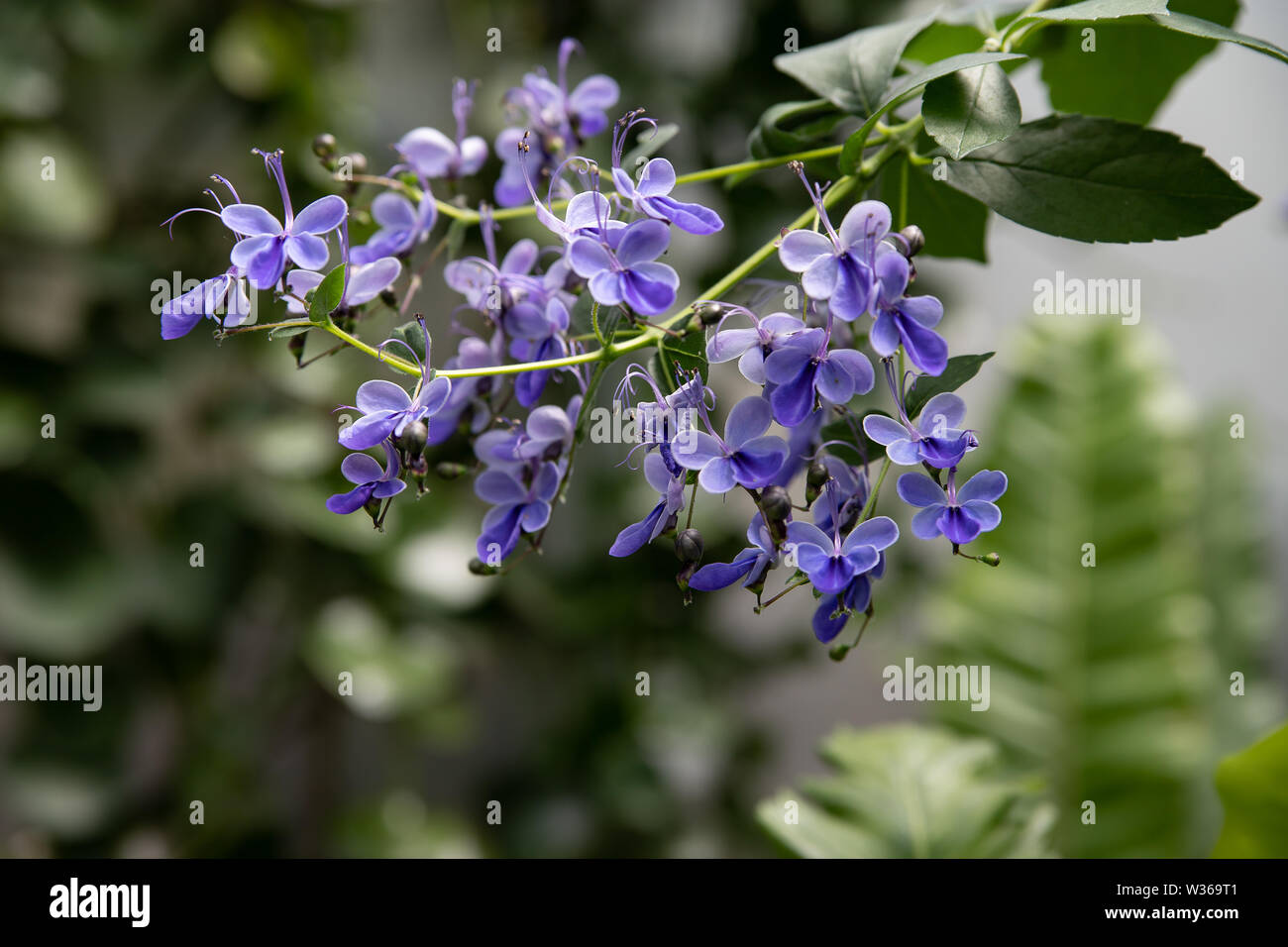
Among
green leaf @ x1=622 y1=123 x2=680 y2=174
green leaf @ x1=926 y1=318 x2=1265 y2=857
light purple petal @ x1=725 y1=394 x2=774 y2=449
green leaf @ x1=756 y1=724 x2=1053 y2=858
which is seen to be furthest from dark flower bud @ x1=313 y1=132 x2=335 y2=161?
green leaf @ x1=926 y1=318 x2=1265 y2=857

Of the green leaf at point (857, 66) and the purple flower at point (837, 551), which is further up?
the green leaf at point (857, 66)

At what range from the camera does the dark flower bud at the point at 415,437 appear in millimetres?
308

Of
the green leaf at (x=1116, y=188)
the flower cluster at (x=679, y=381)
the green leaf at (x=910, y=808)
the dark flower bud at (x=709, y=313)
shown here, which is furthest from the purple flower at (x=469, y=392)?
the green leaf at (x=910, y=808)

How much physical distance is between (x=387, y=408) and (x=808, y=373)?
15 cm

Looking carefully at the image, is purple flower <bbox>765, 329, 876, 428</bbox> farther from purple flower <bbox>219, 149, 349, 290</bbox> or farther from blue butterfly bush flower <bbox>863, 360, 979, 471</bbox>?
purple flower <bbox>219, 149, 349, 290</bbox>

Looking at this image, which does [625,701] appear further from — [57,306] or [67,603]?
[57,306]

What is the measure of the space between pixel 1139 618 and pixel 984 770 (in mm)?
643

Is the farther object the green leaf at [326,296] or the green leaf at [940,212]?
the green leaf at [940,212]

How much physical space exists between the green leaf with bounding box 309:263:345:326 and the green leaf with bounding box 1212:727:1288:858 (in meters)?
0.46

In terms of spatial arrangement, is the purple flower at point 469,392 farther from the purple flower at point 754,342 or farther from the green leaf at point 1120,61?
the green leaf at point 1120,61

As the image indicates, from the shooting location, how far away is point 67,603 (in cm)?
100

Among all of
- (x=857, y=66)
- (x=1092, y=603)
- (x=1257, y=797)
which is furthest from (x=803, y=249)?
(x=1092, y=603)

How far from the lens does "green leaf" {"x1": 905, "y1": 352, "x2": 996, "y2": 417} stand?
1.07 ft

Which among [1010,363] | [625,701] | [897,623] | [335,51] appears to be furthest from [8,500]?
[1010,363]
